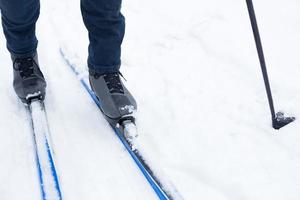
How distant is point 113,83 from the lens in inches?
90.0

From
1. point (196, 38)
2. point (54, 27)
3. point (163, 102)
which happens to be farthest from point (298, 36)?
point (54, 27)

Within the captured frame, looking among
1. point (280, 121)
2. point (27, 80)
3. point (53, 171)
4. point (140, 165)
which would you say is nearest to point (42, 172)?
point (53, 171)

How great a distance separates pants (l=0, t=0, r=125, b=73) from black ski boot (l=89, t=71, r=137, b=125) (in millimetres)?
47

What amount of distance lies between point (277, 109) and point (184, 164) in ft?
2.03

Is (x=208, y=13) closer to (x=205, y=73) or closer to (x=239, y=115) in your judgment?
(x=205, y=73)

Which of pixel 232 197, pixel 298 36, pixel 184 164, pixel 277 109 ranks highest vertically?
pixel 298 36

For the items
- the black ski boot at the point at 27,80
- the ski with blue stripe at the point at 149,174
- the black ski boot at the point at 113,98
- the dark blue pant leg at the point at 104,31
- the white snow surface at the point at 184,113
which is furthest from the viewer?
the black ski boot at the point at 27,80

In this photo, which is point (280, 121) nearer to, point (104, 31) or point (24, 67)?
point (104, 31)

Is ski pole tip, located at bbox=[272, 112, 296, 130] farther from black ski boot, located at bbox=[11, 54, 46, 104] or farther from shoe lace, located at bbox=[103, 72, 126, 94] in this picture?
black ski boot, located at bbox=[11, 54, 46, 104]

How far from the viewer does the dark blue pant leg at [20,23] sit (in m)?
2.09

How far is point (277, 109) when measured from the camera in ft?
7.43

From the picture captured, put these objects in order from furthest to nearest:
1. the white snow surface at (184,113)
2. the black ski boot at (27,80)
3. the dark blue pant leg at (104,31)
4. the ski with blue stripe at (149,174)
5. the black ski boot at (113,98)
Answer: the black ski boot at (27,80)
the black ski boot at (113,98)
the dark blue pant leg at (104,31)
the white snow surface at (184,113)
the ski with blue stripe at (149,174)

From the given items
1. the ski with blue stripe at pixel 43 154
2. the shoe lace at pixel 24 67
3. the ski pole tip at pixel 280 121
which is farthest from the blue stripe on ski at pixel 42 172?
the ski pole tip at pixel 280 121

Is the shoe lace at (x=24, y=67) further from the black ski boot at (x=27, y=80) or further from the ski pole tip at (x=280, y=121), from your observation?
the ski pole tip at (x=280, y=121)
